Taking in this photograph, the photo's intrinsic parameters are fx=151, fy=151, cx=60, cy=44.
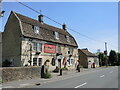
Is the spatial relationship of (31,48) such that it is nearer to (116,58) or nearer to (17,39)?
(17,39)

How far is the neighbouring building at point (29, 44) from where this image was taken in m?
23.0

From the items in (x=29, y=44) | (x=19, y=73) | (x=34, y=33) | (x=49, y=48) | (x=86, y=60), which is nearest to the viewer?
(x=19, y=73)

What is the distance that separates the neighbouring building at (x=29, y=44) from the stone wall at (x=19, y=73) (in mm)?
5444

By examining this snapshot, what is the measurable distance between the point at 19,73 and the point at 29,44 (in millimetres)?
8929

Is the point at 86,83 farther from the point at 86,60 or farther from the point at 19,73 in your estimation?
the point at 86,60

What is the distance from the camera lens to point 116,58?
68.4 metres

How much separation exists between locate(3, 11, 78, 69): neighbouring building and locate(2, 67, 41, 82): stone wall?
5.44m

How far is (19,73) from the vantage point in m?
15.4

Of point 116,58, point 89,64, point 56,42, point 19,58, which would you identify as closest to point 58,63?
point 56,42

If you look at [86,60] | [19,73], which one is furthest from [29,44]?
[86,60]

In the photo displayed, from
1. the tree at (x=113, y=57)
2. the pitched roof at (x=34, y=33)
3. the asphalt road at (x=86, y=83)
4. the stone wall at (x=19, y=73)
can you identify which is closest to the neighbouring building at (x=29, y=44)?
the pitched roof at (x=34, y=33)

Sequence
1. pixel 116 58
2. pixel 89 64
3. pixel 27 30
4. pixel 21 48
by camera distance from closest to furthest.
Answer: pixel 21 48
pixel 27 30
pixel 89 64
pixel 116 58

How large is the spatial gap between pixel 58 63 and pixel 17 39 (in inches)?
401

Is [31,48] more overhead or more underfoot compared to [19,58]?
more overhead
